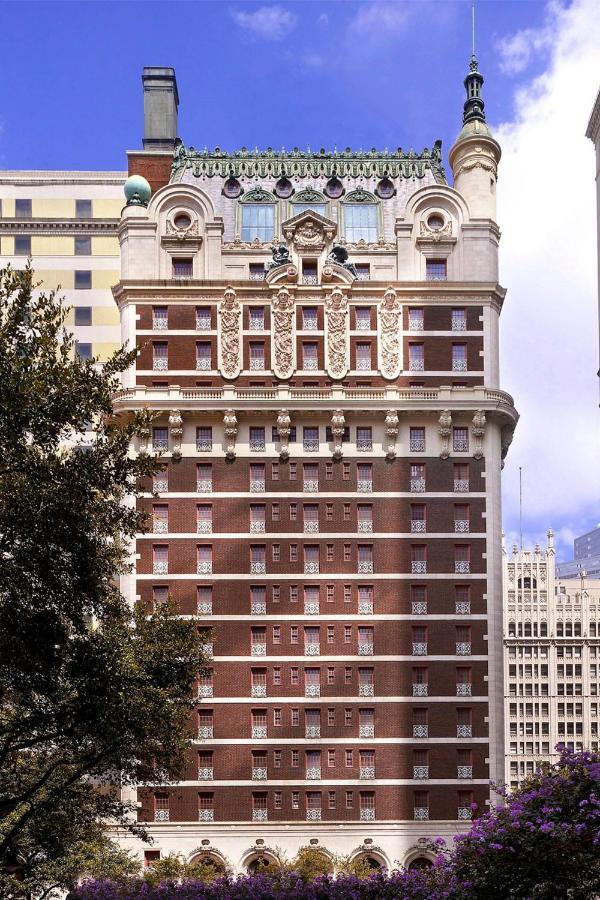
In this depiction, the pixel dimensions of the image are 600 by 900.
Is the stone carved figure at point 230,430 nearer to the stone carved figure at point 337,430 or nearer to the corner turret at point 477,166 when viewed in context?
the stone carved figure at point 337,430

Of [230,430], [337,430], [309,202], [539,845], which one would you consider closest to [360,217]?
[309,202]

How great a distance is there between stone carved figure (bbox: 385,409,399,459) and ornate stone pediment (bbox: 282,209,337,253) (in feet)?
46.1

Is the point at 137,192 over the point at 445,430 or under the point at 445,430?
over

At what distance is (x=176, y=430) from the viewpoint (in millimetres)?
90250

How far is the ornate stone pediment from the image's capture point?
3733 inches

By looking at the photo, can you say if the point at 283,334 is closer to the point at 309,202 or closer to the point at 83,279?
the point at 309,202

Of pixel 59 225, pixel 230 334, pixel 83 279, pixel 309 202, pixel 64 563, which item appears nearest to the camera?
pixel 64 563

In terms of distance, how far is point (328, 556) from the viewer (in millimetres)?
89188

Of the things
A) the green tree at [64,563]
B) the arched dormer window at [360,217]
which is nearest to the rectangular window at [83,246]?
the arched dormer window at [360,217]

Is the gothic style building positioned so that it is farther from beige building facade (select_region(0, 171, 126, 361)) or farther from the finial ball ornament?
beige building facade (select_region(0, 171, 126, 361))

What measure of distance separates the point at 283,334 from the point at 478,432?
1565 centimetres

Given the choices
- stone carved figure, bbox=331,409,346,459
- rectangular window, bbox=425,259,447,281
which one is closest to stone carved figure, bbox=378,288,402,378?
rectangular window, bbox=425,259,447,281

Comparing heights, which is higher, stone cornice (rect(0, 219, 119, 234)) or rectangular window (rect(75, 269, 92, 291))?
stone cornice (rect(0, 219, 119, 234))

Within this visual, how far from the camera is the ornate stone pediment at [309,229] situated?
9481 cm
